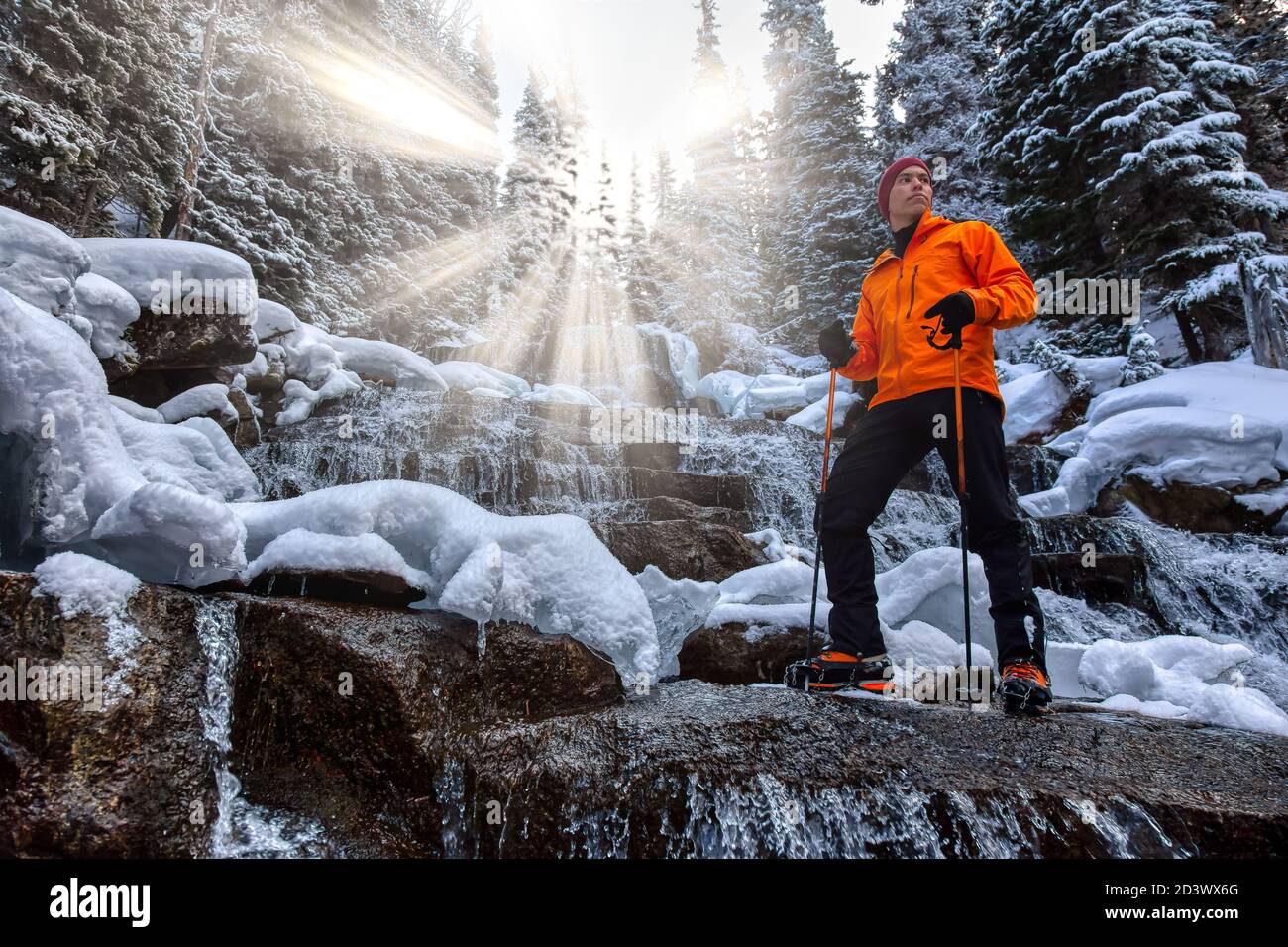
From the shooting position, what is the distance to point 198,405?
315 inches

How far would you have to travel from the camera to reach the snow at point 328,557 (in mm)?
2947

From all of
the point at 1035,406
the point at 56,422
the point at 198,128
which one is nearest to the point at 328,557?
the point at 56,422

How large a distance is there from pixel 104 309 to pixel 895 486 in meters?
7.46

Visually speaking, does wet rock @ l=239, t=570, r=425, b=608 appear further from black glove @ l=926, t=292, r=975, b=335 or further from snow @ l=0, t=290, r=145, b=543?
black glove @ l=926, t=292, r=975, b=335

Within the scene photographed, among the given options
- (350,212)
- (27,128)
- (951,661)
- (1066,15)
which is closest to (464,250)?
(350,212)

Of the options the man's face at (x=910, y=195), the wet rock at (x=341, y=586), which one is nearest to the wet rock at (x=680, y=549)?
→ the wet rock at (x=341, y=586)

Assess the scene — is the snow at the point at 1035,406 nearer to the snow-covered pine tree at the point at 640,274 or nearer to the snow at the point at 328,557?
the snow at the point at 328,557

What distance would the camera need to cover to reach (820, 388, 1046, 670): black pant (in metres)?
2.80

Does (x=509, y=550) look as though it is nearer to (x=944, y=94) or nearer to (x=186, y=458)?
(x=186, y=458)

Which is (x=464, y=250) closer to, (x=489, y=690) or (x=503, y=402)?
(x=503, y=402)

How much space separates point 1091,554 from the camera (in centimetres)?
659

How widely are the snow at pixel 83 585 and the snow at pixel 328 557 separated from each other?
0.58m

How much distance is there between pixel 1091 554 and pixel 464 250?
2468cm

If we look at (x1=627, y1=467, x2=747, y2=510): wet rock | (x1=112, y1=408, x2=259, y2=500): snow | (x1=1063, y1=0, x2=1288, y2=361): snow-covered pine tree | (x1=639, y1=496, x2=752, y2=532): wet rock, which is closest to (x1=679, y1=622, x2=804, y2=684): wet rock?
(x1=112, y1=408, x2=259, y2=500): snow
